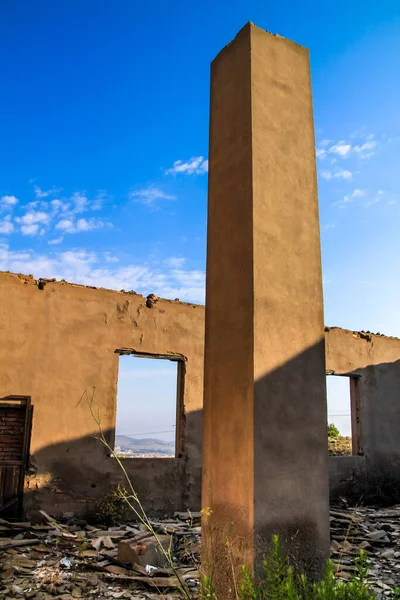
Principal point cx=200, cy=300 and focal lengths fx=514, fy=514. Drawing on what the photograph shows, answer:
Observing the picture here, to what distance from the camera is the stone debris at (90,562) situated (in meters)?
5.29

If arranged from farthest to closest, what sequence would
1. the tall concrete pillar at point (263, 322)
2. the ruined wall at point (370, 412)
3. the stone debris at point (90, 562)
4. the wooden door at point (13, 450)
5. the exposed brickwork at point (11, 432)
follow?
1. the ruined wall at point (370, 412)
2. the exposed brickwork at point (11, 432)
3. the wooden door at point (13, 450)
4. the stone debris at point (90, 562)
5. the tall concrete pillar at point (263, 322)

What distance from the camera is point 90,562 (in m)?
6.22

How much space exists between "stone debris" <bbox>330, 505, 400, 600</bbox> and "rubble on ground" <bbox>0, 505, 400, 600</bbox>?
0.01 m

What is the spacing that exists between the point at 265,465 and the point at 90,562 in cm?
369

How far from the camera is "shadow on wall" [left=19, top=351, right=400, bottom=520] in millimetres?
3838

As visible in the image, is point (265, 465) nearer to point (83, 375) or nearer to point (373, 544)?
point (373, 544)

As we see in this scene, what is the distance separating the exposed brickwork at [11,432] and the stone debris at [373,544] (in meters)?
5.09

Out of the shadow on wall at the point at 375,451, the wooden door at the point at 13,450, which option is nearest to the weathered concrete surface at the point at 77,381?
the wooden door at the point at 13,450

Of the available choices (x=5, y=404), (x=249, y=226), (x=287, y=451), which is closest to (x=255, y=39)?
(x=249, y=226)

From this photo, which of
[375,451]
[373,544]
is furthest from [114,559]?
[375,451]

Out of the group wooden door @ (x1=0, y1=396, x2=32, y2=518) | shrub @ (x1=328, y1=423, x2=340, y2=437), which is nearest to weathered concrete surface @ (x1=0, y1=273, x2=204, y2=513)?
wooden door @ (x1=0, y1=396, x2=32, y2=518)

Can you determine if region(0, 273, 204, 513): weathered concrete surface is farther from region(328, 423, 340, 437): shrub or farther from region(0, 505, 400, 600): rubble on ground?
region(328, 423, 340, 437): shrub

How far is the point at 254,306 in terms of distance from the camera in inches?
153

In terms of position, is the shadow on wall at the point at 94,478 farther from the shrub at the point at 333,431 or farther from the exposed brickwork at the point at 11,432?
the shrub at the point at 333,431
